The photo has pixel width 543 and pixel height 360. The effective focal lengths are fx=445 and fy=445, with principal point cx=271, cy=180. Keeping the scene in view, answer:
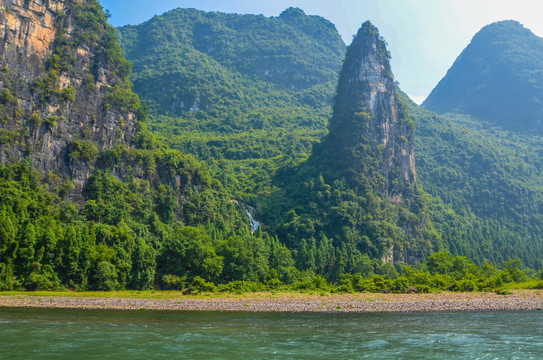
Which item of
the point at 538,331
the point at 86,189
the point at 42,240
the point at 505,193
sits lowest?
the point at 538,331

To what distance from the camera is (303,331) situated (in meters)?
31.0

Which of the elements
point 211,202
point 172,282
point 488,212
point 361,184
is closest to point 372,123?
point 361,184

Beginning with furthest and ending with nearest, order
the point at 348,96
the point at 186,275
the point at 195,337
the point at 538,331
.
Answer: the point at 348,96 → the point at 186,275 → the point at 538,331 → the point at 195,337

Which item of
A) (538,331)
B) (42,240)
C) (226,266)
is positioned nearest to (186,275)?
(226,266)

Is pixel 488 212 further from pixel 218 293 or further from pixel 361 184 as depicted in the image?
pixel 218 293

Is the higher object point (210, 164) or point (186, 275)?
point (210, 164)

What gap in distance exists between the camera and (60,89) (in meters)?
89.9

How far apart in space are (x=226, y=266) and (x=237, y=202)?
52628 mm

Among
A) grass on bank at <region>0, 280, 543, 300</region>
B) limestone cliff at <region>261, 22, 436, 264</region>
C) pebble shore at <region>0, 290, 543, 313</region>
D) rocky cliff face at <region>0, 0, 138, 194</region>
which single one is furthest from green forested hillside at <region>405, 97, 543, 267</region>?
rocky cliff face at <region>0, 0, 138, 194</region>

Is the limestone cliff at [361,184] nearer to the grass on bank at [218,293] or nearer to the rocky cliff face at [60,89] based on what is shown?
the grass on bank at [218,293]

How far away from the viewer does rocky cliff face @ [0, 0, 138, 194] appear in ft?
269

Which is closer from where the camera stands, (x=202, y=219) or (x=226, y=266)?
(x=226, y=266)

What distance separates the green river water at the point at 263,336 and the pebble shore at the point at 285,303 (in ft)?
16.6

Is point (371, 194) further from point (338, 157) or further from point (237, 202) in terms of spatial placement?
point (237, 202)
